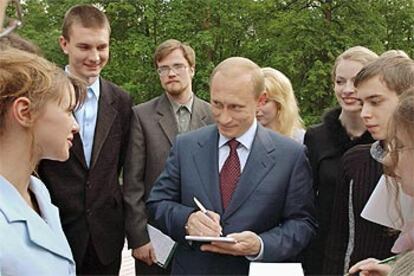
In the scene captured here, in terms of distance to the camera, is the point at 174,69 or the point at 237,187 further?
the point at 174,69

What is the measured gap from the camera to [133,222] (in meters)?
3.81

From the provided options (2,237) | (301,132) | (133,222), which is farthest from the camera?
(301,132)

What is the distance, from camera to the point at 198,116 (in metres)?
4.26

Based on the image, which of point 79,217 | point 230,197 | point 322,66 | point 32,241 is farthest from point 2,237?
point 322,66

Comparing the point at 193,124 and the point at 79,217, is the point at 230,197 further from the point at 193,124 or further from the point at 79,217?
the point at 193,124

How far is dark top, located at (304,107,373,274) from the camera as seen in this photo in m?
3.35

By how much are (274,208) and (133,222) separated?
116 centimetres

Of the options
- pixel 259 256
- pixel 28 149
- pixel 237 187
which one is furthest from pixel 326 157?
pixel 28 149

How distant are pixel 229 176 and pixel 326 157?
0.67 metres

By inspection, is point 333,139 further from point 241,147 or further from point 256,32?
point 256,32

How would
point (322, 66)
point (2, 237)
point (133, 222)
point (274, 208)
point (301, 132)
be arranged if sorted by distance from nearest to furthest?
point (2, 237) → point (274, 208) → point (133, 222) → point (301, 132) → point (322, 66)

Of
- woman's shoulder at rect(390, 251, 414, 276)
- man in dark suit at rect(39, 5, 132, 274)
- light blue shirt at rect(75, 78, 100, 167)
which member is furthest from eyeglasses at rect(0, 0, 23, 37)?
light blue shirt at rect(75, 78, 100, 167)

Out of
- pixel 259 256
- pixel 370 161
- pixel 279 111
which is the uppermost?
pixel 279 111

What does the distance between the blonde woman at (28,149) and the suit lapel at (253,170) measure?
1031 millimetres
